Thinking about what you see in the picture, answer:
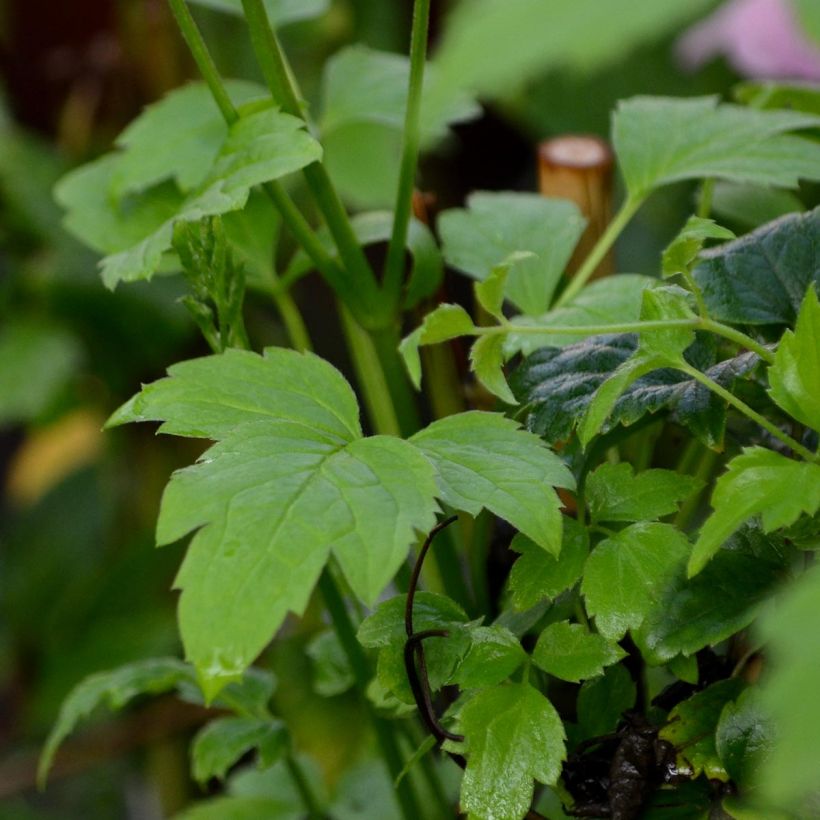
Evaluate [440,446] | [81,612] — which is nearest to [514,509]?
[440,446]

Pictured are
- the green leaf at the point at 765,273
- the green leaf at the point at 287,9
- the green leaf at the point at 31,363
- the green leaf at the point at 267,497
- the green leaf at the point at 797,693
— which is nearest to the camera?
the green leaf at the point at 797,693

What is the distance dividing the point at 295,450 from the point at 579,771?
0.52ft

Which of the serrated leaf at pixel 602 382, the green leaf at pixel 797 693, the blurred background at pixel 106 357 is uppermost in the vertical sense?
the green leaf at pixel 797 693

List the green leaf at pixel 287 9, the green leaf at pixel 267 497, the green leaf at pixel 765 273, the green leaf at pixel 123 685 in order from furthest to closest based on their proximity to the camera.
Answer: the green leaf at pixel 287 9
the green leaf at pixel 123 685
the green leaf at pixel 765 273
the green leaf at pixel 267 497

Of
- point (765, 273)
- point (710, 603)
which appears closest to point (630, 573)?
point (710, 603)

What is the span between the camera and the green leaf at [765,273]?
44 cm

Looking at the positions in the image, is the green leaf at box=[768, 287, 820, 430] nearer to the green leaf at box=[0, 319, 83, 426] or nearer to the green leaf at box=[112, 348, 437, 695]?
the green leaf at box=[112, 348, 437, 695]

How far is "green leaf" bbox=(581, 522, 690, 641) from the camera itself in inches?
15.0

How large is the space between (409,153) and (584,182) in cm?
18

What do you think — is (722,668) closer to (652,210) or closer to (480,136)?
(652,210)

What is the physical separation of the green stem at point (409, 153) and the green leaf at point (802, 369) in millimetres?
168

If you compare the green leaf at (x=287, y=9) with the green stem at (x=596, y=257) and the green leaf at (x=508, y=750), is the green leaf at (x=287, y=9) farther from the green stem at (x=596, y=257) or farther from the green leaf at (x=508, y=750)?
the green leaf at (x=508, y=750)

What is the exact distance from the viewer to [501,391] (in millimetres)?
406

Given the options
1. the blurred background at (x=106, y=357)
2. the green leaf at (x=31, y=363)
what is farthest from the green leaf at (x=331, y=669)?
the green leaf at (x=31, y=363)
